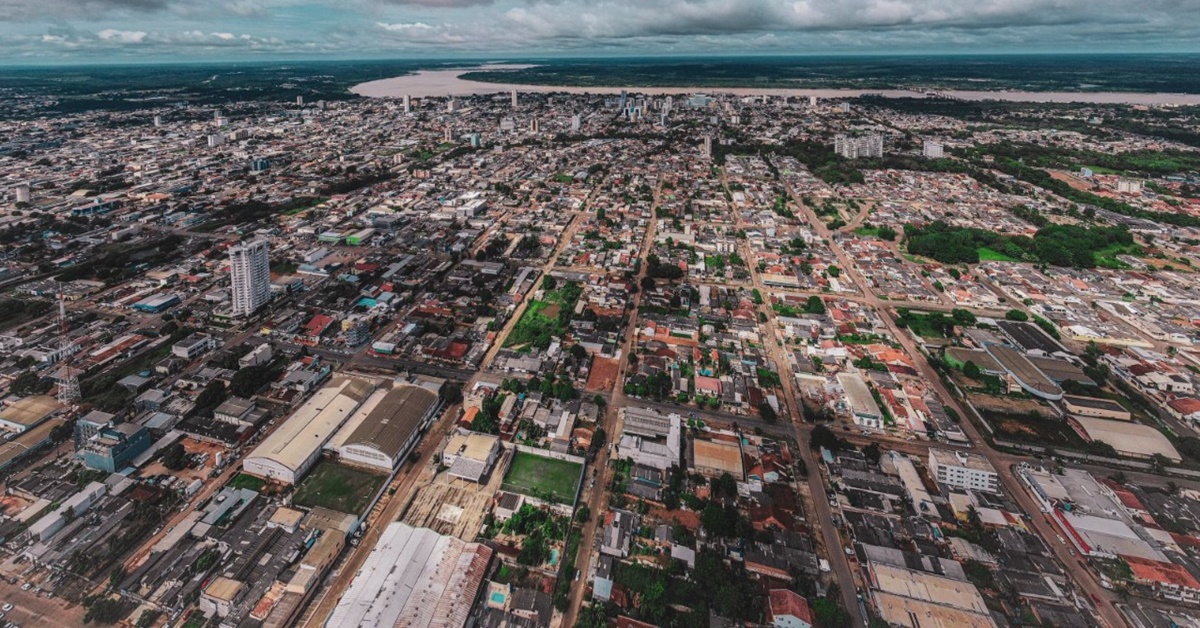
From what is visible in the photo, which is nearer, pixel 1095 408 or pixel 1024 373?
pixel 1095 408

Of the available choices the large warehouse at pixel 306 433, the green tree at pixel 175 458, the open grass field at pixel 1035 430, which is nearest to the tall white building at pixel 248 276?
the large warehouse at pixel 306 433

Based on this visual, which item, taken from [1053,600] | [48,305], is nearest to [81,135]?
[48,305]

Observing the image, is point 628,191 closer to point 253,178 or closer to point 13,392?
point 253,178

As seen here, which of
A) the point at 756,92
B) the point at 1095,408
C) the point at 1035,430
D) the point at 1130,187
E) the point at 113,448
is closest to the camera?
the point at 113,448

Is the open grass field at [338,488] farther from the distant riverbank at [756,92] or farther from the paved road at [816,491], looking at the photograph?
the distant riverbank at [756,92]

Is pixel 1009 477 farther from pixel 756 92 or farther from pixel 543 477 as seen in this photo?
pixel 756 92

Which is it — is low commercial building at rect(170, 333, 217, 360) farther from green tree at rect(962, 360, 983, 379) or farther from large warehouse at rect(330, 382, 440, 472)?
green tree at rect(962, 360, 983, 379)

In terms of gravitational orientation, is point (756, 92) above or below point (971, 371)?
above

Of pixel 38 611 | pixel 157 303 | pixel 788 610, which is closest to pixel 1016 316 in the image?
pixel 788 610
